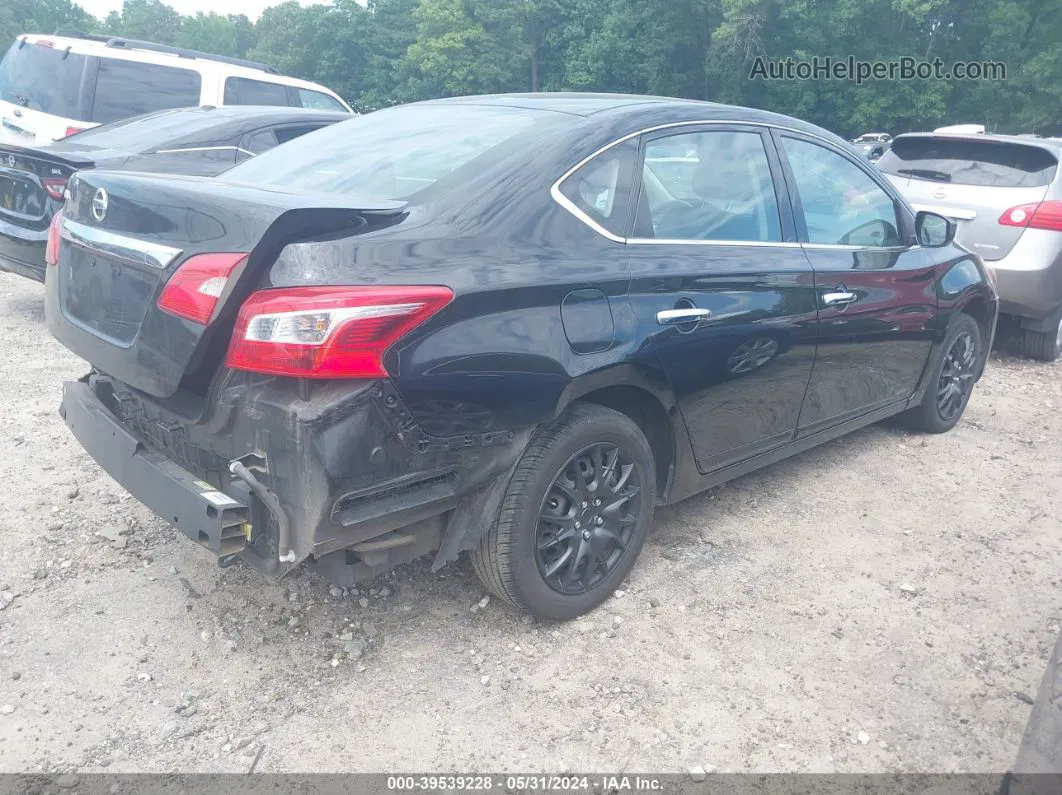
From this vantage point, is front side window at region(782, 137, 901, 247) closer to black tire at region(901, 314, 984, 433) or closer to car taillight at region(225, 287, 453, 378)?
black tire at region(901, 314, 984, 433)

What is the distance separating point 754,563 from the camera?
339cm

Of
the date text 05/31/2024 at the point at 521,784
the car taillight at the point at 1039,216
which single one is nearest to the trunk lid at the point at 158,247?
the date text 05/31/2024 at the point at 521,784

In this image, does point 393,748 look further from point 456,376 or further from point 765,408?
point 765,408

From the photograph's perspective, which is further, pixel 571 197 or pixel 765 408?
pixel 765 408

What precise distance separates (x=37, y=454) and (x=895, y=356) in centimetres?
410

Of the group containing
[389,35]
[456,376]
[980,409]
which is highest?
[389,35]

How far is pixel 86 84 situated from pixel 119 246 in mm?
5969

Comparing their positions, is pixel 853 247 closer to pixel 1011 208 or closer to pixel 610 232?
pixel 610 232

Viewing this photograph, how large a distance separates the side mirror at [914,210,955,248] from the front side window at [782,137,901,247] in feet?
0.65

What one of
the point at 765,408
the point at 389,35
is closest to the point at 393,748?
the point at 765,408

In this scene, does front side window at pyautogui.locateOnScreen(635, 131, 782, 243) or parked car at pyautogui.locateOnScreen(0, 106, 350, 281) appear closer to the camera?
front side window at pyautogui.locateOnScreen(635, 131, 782, 243)

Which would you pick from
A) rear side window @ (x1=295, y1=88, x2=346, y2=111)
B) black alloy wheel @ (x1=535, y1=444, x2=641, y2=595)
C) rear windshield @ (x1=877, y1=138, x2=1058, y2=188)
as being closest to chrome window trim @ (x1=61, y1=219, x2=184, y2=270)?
black alloy wheel @ (x1=535, y1=444, x2=641, y2=595)

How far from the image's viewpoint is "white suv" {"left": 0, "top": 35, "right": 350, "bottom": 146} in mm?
7328

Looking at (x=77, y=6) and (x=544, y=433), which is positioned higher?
(x=77, y=6)
